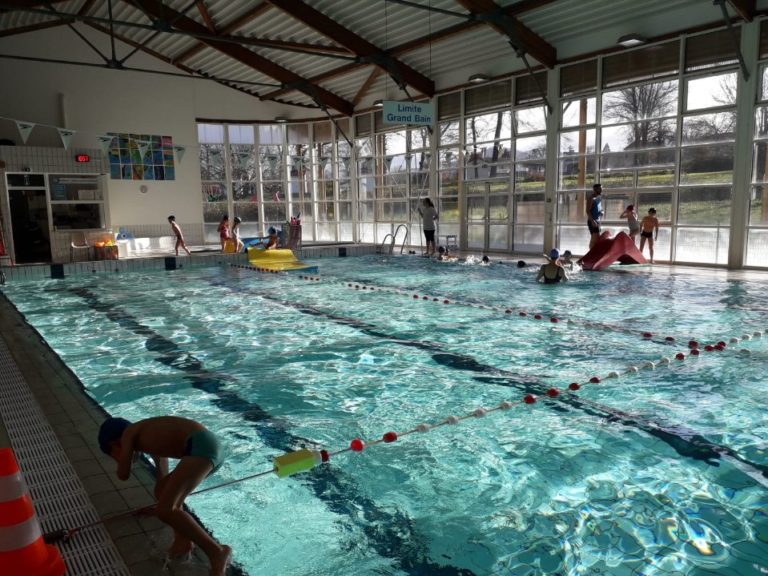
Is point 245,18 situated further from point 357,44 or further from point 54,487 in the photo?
point 54,487

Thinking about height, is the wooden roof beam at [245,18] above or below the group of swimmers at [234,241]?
above

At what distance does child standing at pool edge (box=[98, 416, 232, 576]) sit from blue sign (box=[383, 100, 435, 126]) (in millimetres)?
9119

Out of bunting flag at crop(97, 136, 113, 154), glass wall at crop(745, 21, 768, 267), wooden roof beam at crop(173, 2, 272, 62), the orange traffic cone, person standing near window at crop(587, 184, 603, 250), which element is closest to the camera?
the orange traffic cone

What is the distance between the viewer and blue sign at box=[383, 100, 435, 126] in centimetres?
1052

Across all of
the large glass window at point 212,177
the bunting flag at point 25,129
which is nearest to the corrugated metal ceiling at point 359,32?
the large glass window at point 212,177

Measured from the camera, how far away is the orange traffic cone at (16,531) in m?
1.66

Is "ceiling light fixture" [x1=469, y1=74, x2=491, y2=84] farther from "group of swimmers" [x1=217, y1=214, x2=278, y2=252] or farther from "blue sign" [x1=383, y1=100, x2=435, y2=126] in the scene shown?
"group of swimmers" [x1=217, y1=214, x2=278, y2=252]

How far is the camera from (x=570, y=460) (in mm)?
3199

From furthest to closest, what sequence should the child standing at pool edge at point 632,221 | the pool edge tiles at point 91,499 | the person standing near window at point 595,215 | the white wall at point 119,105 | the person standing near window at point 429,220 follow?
the white wall at point 119,105
the person standing near window at point 429,220
the person standing near window at point 595,215
the child standing at pool edge at point 632,221
the pool edge tiles at point 91,499

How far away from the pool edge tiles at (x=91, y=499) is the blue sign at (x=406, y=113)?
7.78 m

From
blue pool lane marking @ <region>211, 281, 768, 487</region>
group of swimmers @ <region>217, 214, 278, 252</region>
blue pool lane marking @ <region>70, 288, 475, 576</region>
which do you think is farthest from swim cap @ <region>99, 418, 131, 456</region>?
group of swimmers @ <region>217, 214, 278, 252</region>

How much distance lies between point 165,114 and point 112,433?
18.0m

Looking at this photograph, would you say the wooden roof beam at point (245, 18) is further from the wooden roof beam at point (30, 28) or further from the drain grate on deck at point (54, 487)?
the drain grate on deck at point (54, 487)

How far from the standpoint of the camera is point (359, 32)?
13797mm
